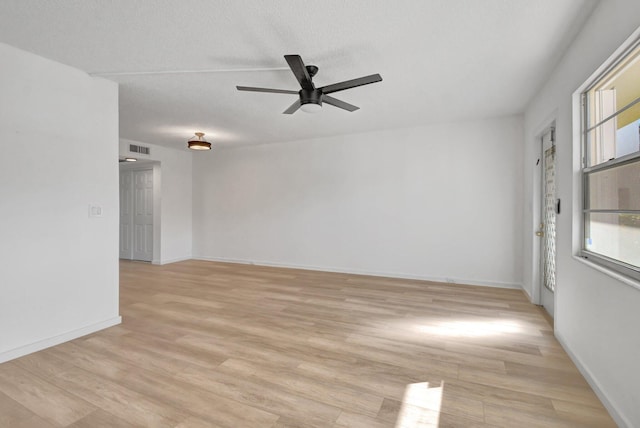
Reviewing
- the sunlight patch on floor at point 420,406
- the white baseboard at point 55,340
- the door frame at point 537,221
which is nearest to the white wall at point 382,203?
the door frame at point 537,221

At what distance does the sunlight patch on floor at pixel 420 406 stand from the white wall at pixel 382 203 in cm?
323

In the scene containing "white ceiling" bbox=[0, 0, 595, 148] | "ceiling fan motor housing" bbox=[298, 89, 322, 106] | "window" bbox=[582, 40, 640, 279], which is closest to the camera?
"window" bbox=[582, 40, 640, 279]

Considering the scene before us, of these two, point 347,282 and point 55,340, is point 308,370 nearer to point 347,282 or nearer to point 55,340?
point 55,340

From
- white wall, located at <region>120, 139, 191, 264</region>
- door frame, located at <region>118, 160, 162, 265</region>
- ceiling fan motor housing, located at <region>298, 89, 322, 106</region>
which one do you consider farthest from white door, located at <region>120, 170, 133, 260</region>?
ceiling fan motor housing, located at <region>298, 89, 322, 106</region>

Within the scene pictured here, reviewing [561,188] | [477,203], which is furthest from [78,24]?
[477,203]

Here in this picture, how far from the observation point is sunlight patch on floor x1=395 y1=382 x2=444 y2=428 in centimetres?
172

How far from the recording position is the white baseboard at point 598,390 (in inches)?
64.9

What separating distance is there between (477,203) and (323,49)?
3560 millimetres

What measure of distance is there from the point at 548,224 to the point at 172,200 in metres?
7.06

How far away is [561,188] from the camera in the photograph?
272 centimetres

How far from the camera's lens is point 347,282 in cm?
502

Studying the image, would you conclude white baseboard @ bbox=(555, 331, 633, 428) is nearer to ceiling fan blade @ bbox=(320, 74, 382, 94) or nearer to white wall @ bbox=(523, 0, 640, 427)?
white wall @ bbox=(523, 0, 640, 427)

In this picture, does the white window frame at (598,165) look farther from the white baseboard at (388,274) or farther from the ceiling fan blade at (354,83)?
the white baseboard at (388,274)

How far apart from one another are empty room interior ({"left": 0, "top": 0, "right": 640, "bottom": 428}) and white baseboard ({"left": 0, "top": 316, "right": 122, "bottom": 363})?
0.02 meters
